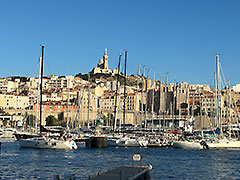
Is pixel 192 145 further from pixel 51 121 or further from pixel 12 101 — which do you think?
pixel 12 101

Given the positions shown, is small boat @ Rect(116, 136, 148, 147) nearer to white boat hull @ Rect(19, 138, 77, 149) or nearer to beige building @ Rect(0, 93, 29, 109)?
white boat hull @ Rect(19, 138, 77, 149)

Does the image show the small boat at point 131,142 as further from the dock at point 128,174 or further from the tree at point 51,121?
the tree at point 51,121

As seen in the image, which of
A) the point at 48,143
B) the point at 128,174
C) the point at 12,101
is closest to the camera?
the point at 128,174

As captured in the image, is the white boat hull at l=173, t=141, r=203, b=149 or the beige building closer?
the white boat hull at l=173, t=141, r=203, b=149

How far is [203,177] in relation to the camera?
26.4 metres

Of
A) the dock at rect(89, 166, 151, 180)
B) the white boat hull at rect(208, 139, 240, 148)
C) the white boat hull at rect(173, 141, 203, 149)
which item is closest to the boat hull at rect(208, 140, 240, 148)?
the white boat hull at rect(208, 139, 240, 148)

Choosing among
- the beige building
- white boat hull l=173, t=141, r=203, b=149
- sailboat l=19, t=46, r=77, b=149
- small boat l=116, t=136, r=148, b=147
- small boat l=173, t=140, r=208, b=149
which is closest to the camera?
sailboat l=19, t=46, r=77, b=149

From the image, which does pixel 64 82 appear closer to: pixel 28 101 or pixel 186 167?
pixel 28 101

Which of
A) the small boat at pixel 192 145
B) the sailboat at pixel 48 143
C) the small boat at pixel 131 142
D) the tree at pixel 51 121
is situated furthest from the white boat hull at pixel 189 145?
the tree at pixel 51 121

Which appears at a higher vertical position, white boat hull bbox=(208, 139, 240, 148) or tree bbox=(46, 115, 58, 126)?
tree bbox=(46, 115, 58, 126)

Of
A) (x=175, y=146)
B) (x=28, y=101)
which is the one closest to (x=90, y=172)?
(x=175, y=146)

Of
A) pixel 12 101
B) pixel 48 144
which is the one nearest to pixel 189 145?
pixel 48 144

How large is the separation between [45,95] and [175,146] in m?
109

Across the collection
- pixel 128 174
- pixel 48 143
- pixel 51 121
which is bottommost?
pixel 128 174
